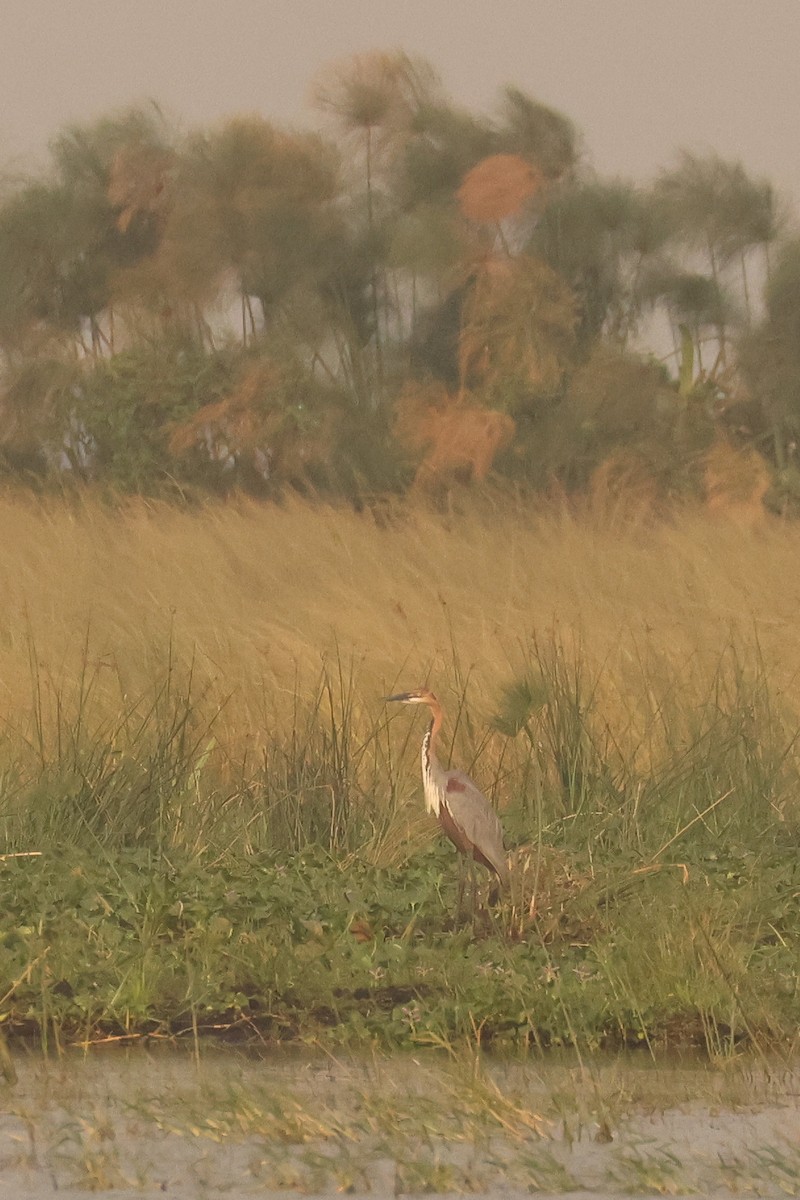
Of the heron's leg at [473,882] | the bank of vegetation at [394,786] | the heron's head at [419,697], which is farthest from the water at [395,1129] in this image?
the heron's head at [419,697]

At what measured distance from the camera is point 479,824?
609cm

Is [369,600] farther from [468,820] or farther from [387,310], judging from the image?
[387,310]

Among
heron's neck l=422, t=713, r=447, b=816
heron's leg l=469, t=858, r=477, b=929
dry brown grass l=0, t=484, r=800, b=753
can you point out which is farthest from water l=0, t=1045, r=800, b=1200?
dry brown grass l=0, t=484, r=800, b=753

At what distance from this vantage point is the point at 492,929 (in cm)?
617

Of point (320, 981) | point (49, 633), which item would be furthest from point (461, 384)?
point (320, 981)

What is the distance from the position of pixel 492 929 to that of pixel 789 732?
2419mm

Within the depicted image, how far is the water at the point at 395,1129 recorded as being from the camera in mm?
4082

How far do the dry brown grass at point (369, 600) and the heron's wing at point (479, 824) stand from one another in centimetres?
201

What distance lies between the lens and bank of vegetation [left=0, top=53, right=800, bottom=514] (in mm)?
21812

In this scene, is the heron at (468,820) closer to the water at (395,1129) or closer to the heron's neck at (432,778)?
the heron's neck at (432,778)

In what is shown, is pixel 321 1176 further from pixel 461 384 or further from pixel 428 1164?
pixel 461 384

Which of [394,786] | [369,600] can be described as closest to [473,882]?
[394,786]

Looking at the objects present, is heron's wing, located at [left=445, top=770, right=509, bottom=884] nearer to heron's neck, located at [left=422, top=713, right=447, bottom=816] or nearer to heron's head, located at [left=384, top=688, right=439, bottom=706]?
heron's neck, located at [left=422, top=713, right=447, bottom=816]

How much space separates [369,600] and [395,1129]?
5.71 meters
